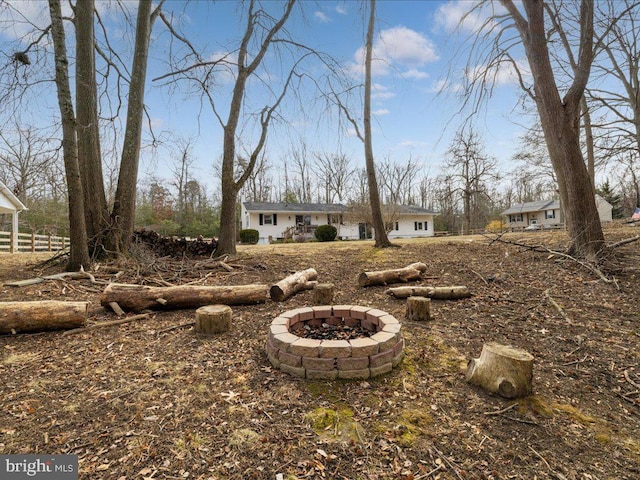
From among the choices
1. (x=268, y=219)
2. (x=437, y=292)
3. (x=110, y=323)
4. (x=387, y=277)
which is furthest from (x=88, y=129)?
(x=268, y=219)

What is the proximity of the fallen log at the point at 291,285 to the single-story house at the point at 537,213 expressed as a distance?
126ft

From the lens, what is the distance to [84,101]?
21.6 ft

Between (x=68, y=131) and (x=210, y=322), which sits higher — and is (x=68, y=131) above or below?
above

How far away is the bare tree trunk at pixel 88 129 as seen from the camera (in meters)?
6.58

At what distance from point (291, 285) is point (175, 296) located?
1.90 metres

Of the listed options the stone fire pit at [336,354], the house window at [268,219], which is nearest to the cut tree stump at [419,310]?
the stone fire pit at [336,354]

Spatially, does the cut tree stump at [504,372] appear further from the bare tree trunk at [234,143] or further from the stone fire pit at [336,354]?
the bare tree trunk at [234,143]

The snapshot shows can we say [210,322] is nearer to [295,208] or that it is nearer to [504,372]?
[504,372]

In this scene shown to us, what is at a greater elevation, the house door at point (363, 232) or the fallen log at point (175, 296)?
the house door at point (363, 232)

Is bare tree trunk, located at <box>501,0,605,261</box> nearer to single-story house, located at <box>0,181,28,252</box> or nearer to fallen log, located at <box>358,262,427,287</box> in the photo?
fallen log, located at <box>358,262,427,287</box>

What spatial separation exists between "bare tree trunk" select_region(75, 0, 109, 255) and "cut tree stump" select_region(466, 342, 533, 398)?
24.4ft

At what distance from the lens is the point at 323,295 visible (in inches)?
193

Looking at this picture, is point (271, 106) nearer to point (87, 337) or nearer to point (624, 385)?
point (87, 337)

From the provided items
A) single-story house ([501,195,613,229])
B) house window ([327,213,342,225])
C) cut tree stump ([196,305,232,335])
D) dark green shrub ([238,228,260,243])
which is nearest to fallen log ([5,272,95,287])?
cut tree stump ([196,305,232,335])
